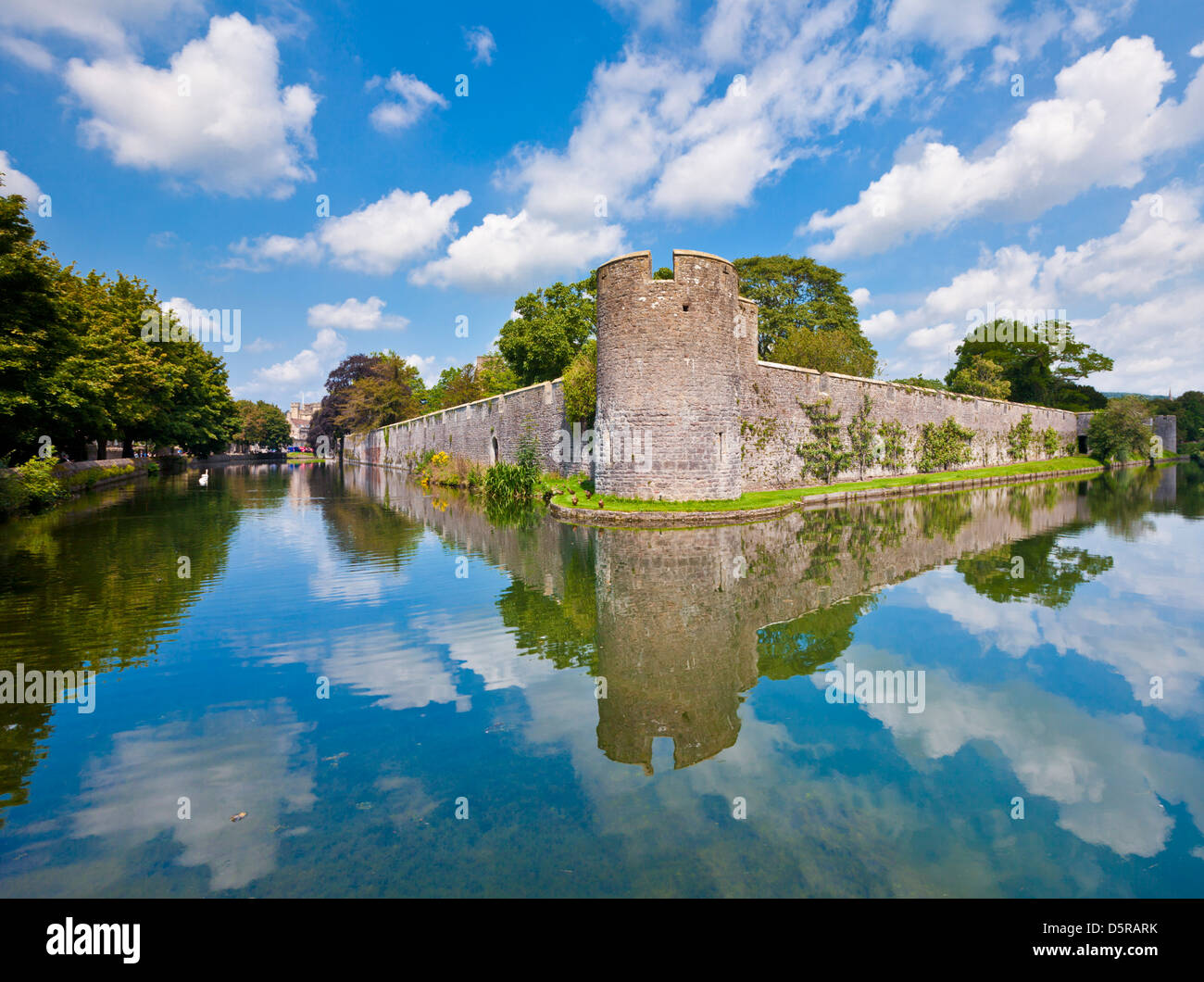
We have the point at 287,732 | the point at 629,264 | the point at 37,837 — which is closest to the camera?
the point at 37,837

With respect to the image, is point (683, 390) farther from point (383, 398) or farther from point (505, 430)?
point (383, 398)

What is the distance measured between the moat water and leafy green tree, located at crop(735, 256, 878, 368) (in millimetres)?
34865

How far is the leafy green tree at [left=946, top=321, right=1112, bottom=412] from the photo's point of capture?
171ft

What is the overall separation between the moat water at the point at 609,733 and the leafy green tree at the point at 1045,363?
5388cm

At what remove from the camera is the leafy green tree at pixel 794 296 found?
4166 centimetres

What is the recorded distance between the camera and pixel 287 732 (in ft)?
14.3

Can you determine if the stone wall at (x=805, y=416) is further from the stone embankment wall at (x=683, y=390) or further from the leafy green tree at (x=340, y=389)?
the leafy green tree at (x=340, y=389)

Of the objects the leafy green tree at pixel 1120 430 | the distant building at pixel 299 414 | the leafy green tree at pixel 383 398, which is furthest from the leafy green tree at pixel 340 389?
the distant building at pixel 299 414

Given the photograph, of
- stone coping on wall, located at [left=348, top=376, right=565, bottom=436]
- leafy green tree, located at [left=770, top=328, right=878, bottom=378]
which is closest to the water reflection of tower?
stone coping on wall, located at [left=348, top=376, right=565, bottom=436]

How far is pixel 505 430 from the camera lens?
95.8ft

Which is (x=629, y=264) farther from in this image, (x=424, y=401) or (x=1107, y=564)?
(x=424, y=401)
